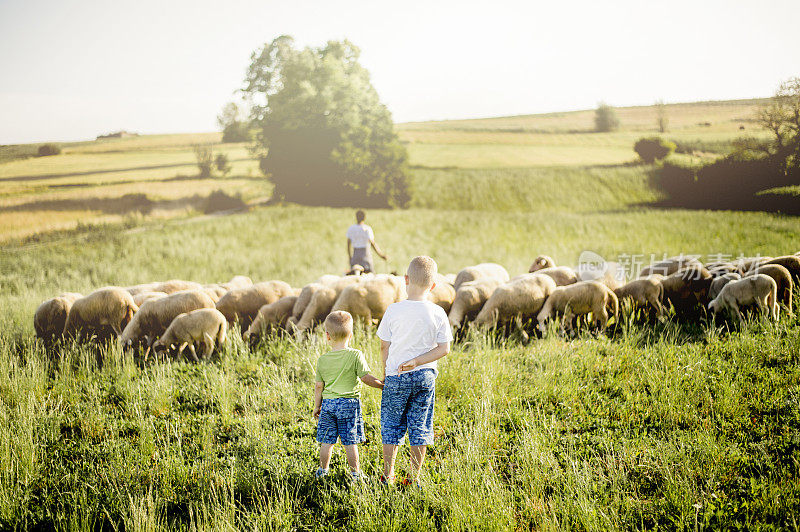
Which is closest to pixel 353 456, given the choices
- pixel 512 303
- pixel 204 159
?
pixel 512 303

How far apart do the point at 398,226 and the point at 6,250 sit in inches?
545

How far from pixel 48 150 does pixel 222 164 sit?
20.1 ft

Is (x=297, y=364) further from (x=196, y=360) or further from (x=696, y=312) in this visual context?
(x=696, y=312)

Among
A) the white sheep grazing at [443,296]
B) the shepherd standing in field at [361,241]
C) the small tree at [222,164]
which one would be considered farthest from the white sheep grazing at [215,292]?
the small tree at [222,164]

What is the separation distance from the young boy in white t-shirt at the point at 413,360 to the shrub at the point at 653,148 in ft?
60.0

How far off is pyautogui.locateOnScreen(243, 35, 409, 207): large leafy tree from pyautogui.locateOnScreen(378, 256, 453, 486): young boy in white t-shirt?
20.1 m

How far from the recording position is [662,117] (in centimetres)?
1870

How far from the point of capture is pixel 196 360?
258 inches

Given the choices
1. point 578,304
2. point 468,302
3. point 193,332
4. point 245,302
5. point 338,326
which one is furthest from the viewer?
point 245,302

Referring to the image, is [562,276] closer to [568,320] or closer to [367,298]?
[568,320]

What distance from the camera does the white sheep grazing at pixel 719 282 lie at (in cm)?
762

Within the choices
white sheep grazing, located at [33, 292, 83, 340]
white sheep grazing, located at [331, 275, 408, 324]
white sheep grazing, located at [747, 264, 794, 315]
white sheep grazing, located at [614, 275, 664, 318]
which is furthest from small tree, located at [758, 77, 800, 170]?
white sheep grazing, located at [33, 292, 83, 340]

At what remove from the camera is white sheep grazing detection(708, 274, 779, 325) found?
686 centimetres

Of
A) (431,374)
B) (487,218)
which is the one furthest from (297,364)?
(487,218)
